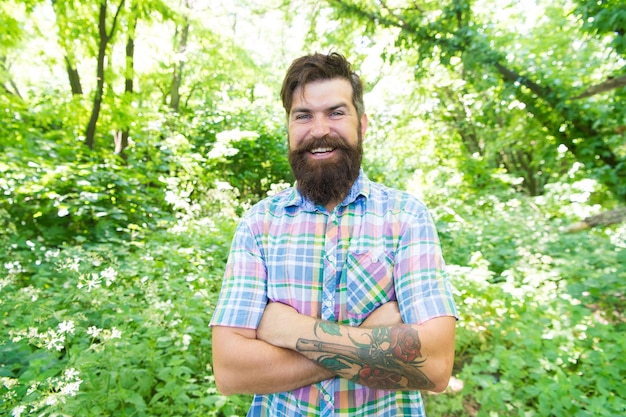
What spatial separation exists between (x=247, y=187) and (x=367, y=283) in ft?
32.8

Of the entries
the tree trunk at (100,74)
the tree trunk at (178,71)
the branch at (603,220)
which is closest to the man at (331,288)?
the branch at (603,220)

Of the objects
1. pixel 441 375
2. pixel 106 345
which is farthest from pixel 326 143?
pixel 106 345

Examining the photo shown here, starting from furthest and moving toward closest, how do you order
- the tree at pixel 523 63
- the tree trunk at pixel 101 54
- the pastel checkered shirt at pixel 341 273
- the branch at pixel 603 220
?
the tree at pixel 523 63 < the tree trunk at pixel 101 54 < the branch at pixel 603 220 < the pastel checkered shirt at pixel 341 273

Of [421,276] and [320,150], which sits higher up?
[320,150]

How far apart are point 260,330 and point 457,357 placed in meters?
2.98

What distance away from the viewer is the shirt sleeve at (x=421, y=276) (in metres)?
1.37

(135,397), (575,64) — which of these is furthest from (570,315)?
(575,64)

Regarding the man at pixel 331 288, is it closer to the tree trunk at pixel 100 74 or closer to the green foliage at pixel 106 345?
the green foliage at pixel 106 345

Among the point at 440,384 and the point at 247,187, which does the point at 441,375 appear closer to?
the point at 440,384

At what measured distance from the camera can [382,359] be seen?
129 centimetres

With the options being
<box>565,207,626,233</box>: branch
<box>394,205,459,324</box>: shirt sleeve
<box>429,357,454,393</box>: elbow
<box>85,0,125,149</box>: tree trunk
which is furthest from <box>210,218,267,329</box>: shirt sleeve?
<box>85,0,125,149</box>: tree trunk

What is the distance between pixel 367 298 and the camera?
4.83 ft

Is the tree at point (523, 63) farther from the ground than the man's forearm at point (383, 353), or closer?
farther from the ground

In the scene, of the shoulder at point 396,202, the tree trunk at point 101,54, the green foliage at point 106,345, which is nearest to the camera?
the shoulder at point 396,202
